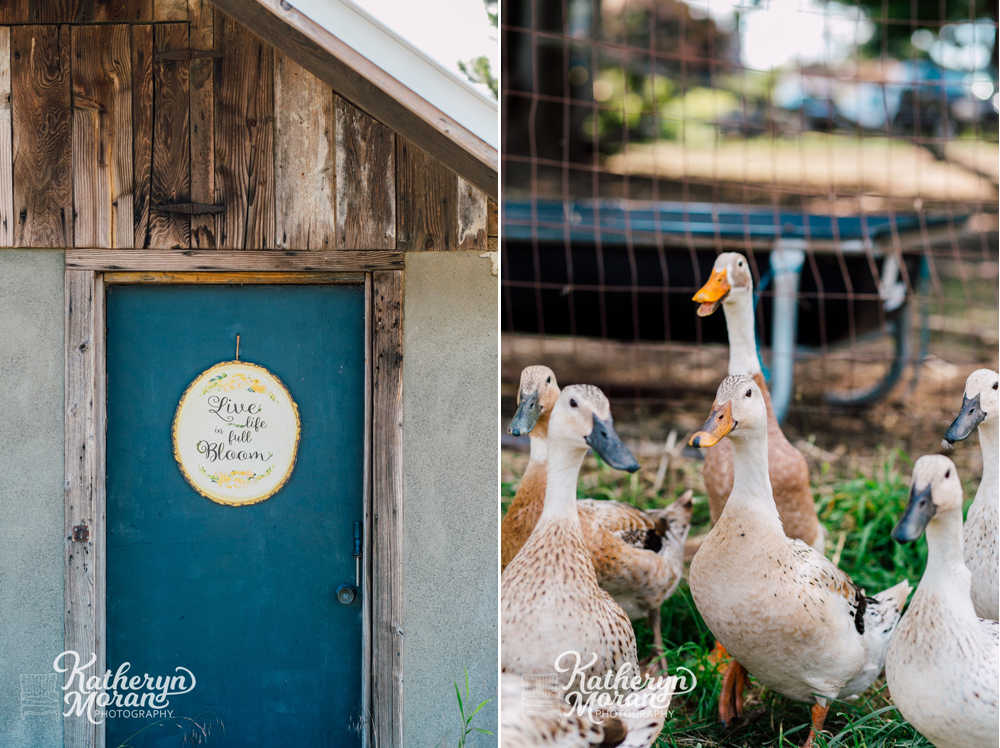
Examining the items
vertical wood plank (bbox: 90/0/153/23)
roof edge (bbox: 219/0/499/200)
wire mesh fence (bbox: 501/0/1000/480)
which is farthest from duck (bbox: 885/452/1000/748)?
vertical wood plank (bbox: 90/0/153/23)

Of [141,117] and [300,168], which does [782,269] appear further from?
[141,117]

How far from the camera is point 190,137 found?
270 cm

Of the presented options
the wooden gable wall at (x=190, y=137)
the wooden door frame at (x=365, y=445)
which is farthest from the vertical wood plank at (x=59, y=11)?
the wooden door frame at (x=365, y=445)

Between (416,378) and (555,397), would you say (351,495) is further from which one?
(555,397)

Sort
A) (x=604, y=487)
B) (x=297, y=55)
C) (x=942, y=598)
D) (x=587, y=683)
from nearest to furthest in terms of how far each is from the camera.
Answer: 1. (x=942, y=598)
2. (x=587, y=683)
3. (x=297, y=55)
4. (x=604, y=487)

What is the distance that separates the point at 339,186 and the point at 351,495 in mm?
1116

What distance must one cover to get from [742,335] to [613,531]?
27.7 inches

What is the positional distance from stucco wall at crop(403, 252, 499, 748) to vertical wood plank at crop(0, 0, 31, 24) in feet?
5.19

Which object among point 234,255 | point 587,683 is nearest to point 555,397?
point 587,683

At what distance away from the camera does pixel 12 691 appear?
2664 millimetres

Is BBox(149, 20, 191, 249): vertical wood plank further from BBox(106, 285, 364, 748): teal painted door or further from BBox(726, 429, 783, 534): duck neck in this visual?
BBox(726, 429, 783, 534): duck neck

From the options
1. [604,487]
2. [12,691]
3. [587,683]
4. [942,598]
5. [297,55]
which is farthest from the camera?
[604,487]

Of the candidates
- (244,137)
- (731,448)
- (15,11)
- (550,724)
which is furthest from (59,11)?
(550,724)

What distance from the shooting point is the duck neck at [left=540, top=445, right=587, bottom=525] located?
6.25ft
